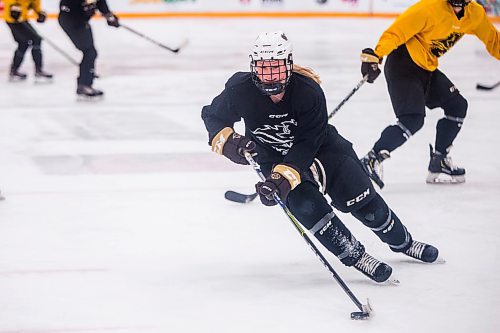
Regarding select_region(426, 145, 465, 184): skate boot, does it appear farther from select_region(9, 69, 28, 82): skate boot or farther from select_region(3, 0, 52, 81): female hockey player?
select_region(9, 69, 28, 82): skate boot

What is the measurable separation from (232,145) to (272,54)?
35 cm

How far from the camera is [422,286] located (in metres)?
3.37

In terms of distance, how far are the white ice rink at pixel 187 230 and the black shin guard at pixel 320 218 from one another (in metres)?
0.15

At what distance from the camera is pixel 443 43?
15.4ft

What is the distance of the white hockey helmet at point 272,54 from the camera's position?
3.15m

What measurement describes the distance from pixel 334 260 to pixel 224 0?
9.90 metres

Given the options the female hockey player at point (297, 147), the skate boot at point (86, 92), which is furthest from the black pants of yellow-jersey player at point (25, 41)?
the female hockey player at point (297, 147)

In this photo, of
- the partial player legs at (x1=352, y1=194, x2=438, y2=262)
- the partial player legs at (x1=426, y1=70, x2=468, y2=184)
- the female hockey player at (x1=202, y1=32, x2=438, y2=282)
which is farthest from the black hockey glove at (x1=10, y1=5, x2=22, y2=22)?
the partial player legs at (x1=352, y1=194, x2=438, y2=262)

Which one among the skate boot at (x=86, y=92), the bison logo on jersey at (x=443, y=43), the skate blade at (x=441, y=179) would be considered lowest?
the skate boot at (x=86, y=92)

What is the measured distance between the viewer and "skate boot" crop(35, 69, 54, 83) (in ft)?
27.3

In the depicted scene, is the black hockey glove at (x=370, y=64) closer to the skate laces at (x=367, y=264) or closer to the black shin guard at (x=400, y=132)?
the black shin guard at (x=400, y=132)

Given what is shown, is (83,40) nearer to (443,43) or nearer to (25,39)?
(25,39)

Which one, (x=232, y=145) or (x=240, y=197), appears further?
(x=240, y=197)

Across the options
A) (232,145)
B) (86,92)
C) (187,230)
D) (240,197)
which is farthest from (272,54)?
(86,92)
